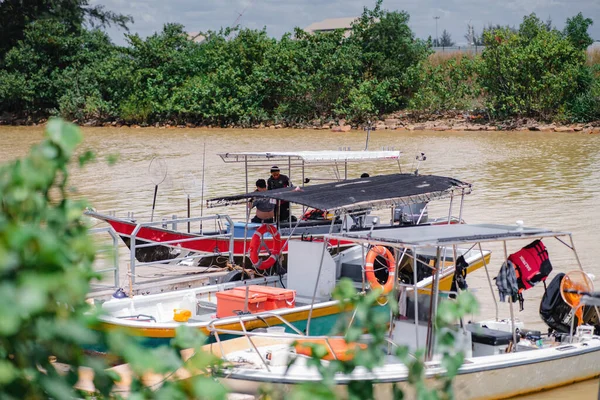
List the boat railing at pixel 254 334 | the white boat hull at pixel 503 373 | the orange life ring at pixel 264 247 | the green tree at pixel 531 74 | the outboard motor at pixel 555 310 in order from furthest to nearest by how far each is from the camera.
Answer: the green tree at pixel 531 74
the orange life ring at pixel 264 247
the outboard motor at pixel 555 310
the boat railing at pixel 254 334
the white boat hull at pixel 503 373

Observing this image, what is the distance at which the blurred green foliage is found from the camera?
1.76 m

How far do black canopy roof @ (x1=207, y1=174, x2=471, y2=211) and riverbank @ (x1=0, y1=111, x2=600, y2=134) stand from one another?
1132 inches

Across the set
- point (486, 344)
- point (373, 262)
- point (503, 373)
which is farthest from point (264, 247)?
point (503, 373)

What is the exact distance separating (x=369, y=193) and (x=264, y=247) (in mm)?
1564

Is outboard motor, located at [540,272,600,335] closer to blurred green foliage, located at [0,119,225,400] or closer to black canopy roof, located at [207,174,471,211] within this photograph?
black canopy roof, located at [207,174,471,211]

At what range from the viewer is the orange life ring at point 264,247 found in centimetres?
1067

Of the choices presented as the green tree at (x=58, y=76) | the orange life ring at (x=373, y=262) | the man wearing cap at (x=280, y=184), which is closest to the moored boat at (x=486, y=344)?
the orange life ring at (x=373, y=262)

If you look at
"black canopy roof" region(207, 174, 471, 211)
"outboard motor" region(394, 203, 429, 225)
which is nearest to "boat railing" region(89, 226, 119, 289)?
"black canopy roof" region(207, 174, 471, 211)

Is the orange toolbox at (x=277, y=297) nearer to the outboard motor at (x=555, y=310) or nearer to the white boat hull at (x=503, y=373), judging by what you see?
the white boat hull at (x=503, y=373)

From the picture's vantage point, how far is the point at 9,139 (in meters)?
38.6

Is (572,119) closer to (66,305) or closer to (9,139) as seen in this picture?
(9,139)

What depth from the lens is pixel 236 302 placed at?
9297 millimetres

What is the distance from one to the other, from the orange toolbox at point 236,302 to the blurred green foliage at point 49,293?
7181 mm

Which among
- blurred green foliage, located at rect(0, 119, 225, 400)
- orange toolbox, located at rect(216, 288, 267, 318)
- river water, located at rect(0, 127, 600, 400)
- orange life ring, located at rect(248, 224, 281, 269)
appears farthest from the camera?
river water, located at rect(0, 127, 600, 400)
